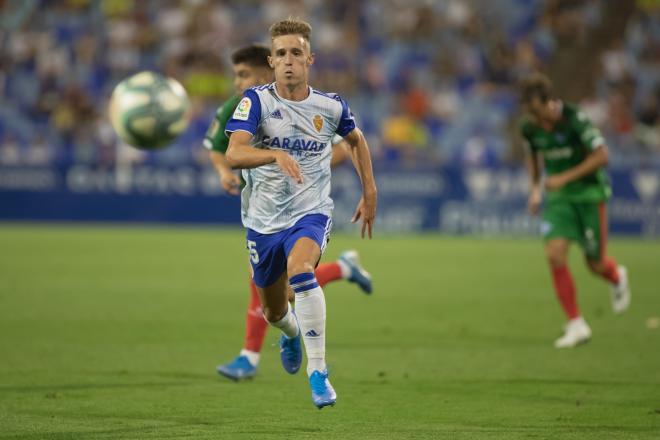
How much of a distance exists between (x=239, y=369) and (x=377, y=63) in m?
19.5

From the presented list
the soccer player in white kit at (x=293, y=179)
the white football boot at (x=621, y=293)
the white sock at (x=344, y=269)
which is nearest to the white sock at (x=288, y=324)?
the soccer player in white kit at (x=293, y=179)

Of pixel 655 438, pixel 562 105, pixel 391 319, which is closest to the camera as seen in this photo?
pixel 655 438

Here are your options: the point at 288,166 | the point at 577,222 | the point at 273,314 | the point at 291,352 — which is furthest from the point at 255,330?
the point at 577,222

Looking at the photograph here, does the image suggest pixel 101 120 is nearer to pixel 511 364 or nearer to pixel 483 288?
pixel 483 288

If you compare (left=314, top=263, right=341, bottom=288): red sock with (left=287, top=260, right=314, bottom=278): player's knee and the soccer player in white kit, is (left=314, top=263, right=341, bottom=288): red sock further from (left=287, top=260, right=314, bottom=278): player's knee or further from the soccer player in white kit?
(left=287, top=260, right=314, bottom=278): player's knee

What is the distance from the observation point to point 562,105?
10.5m

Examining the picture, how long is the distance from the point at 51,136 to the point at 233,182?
1932 centimetres

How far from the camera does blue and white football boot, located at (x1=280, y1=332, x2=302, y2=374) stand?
25.1 ft

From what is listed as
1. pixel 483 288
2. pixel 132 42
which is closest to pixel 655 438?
pixel 483 288

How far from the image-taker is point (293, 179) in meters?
6.68

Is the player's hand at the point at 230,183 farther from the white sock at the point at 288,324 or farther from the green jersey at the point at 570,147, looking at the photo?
the green jersey at the point at 570,147

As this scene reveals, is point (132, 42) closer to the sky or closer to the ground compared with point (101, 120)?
closer to the sky

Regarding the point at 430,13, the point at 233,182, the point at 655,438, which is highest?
the point at 430,13

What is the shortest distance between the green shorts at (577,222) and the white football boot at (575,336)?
911 mm
